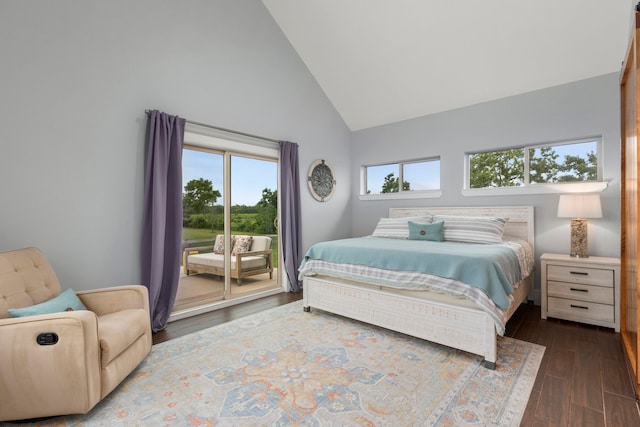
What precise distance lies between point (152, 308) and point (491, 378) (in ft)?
9.75

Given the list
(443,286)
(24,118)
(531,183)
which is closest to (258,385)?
(443,286)

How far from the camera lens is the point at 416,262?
2.68 m

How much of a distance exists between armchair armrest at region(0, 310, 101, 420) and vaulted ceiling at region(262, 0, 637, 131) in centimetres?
418

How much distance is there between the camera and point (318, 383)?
6.76ft

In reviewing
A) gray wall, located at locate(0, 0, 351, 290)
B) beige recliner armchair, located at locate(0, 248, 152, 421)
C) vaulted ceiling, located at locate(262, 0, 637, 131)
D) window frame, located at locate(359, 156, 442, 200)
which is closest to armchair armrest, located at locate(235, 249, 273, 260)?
gray wall, located at locate(0, 0, 351, 290)

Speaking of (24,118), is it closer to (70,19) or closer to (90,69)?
(90,69)

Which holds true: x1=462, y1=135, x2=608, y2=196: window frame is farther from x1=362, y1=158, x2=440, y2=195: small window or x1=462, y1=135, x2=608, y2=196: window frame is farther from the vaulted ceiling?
the vaulted ceiling

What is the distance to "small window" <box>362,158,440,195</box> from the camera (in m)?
4.86

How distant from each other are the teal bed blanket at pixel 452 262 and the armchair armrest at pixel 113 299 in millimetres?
1747

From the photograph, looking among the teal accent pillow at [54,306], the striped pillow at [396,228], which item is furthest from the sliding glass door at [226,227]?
the striped pillow at [396,228]

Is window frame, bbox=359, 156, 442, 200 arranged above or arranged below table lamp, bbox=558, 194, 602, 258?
above

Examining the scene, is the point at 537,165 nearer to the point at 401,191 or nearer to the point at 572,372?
the point at 401,191

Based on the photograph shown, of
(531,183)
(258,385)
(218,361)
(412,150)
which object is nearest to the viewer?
(258,385)

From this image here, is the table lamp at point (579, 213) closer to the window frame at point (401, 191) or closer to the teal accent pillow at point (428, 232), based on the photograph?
the teal accent pillow at point (428, 232)
